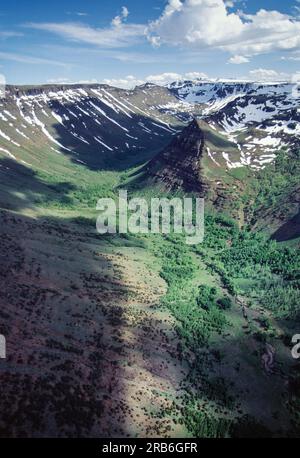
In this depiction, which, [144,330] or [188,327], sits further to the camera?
[188,327]

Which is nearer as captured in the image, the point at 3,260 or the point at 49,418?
the point at 49,418

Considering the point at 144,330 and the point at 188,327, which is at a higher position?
the point at 144,330

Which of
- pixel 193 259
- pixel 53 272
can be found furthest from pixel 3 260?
pixel 193 259

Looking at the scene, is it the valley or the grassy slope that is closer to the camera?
the valley

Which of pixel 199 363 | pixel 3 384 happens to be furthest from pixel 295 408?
pixel 3 384

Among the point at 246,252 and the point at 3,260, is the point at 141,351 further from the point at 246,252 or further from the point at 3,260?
the point at 246,252

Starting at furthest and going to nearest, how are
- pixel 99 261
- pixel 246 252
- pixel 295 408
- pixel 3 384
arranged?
pixel 246 252
pixel 99 261
pixel 295 408
pixel 3 384

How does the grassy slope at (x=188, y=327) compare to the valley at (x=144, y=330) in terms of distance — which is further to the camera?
the grassy slope at (x=188, y=327)

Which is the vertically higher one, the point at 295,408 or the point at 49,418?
the point at 49,418
